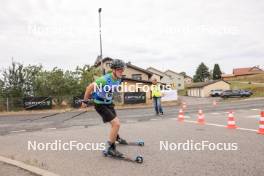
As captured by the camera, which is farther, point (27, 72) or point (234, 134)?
point (27, 72)

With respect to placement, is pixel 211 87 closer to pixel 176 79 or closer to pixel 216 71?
pixel 176 79

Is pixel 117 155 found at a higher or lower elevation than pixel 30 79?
lower

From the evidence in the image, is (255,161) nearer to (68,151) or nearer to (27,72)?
(68,151)

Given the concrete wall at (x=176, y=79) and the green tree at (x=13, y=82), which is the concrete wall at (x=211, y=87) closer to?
the concrete wall at (x=176, y=79)

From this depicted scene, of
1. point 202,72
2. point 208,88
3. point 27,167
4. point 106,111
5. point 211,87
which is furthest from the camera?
point 202,72

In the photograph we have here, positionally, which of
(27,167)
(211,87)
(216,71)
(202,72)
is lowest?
(27,167)

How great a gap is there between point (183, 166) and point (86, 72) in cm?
3602

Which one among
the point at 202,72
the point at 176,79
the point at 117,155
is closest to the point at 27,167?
the point at 117,155

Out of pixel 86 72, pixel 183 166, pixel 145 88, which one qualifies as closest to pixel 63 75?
pixel 86 72

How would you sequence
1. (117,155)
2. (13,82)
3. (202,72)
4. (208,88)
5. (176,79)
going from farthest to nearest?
(202,72) < (176,79) < (208,88) < (13,82) < (117,155)

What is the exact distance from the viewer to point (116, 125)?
6117 mm

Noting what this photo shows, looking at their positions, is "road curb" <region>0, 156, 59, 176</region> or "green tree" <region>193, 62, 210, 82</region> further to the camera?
"green tree" <region>193, 62, 210, 82</region>

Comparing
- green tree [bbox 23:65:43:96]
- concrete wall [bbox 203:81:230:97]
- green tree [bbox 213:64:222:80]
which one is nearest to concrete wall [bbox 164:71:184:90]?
green tree [bbox 213:64:222:80]

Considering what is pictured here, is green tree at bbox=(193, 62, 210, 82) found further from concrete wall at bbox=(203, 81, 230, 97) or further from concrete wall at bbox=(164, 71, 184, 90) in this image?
concrete wall at bbox=(203, 81, 230, 97)
